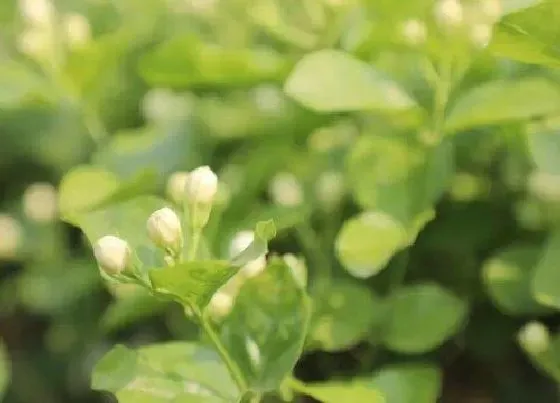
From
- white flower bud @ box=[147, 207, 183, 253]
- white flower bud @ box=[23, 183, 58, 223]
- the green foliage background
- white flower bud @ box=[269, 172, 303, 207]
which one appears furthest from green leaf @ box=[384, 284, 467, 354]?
white flower bud @ box=[23, 183, 58, 223]

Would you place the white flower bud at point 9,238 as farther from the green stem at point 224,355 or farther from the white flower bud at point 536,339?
the white flower bud at point 536,339

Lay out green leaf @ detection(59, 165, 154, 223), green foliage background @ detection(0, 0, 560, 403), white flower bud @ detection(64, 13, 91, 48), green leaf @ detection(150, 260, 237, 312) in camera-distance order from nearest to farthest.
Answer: green leaf @ detection(150, 260, 237, 312) → green foliage background @ detection(0, 0, 560, 403) → green leaf @ detection(59, 165, 154, 223) → white flower bud @ detection(64, 13, 91, 48)

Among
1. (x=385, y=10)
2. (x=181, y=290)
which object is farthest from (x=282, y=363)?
(x=385, y=10)

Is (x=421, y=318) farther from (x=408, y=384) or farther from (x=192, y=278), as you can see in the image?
(x=192, y=278)

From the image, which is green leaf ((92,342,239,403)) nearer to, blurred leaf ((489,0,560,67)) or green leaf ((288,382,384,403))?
green leaf ((288,382,384,403))

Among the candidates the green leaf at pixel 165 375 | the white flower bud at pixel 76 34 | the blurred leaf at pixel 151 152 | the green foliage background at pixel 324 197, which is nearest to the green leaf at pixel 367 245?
the green foliage background at pixel 324 197

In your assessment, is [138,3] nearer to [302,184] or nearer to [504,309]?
[302,184]

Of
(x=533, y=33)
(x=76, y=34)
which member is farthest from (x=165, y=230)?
(x=76, y=34)
